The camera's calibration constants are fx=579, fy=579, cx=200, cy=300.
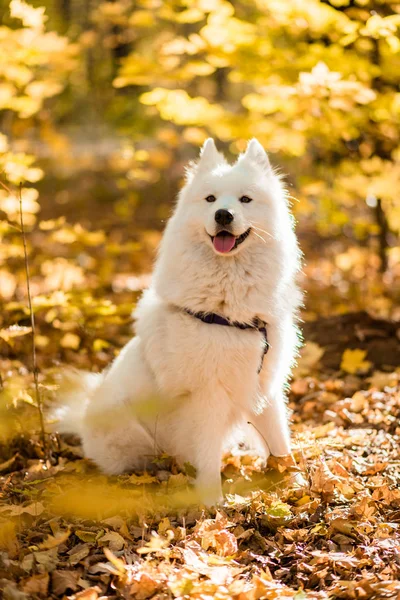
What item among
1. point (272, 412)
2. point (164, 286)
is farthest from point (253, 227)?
point (272, 412)

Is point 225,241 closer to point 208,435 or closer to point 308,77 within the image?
point 208,435

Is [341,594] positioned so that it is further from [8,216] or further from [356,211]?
[356,211]

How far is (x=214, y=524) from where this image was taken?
9.22 feet

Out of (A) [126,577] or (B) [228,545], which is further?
(B) [228,545]

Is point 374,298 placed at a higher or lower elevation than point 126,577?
lower

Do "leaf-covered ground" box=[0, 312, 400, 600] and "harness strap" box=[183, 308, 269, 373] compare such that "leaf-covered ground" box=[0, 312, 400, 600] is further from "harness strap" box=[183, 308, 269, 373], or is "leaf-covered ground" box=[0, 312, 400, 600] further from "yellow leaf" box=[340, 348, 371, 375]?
"yellow leaf" box=[340, 348, 371, 375]

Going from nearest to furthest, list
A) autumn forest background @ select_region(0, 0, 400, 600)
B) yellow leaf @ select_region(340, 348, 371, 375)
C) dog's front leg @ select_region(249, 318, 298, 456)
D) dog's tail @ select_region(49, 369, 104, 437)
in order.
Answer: autumn forest background @ select_region(0, 0, 400, 600) → dog's front leg @ select_region(249, 318, 298, 456) → dog's tail @ select_region(49, 369, 104, 437) → yellow leaf @ select_region(340, 348, 371, 375)

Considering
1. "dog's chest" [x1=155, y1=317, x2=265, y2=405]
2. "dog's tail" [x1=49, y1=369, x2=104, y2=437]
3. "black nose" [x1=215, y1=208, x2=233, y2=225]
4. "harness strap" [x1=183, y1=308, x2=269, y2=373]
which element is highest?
"black nose" [x1=215, y1=208, x2=233, y2=225]

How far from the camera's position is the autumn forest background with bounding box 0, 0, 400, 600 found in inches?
98.2

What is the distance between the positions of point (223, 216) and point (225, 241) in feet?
0.49

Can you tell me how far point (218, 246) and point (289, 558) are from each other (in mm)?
1624

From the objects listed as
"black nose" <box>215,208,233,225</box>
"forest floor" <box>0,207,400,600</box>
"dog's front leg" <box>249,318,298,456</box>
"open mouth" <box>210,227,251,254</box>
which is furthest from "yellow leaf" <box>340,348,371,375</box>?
"black nose" <box>215,208,233,225</box>

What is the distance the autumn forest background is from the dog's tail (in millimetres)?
130

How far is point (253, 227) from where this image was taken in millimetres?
3291
